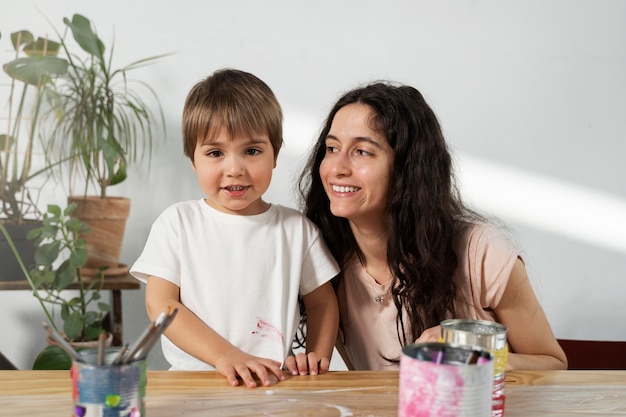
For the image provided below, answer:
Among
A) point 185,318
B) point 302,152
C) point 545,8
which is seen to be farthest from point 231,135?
point 545,8

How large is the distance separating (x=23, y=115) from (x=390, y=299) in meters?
1.80

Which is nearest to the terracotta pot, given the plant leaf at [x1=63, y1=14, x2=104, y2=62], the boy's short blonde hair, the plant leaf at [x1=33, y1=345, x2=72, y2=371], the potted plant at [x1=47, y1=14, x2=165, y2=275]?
the potted plant at [x1=47, y1=14, x2=165, y2=275]

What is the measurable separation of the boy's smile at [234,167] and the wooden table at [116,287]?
1.37m

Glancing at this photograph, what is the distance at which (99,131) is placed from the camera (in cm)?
264

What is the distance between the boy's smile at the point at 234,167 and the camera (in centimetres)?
144

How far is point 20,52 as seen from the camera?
8.98 feet

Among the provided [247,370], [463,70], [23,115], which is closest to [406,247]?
[247,370]

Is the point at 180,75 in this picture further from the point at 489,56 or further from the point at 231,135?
the point at 231,135

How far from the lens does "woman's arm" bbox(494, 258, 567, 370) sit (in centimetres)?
153

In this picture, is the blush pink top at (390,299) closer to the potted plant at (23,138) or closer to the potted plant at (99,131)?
the potted plant at (99,131)

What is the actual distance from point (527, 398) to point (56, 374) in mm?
687

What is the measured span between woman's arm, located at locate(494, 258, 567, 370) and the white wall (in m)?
1.29

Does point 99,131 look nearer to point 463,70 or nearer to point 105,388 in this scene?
point 463,70

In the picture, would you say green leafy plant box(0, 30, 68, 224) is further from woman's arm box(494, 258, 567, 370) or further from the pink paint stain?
woman's arm box(494, 258, 567, 370)
